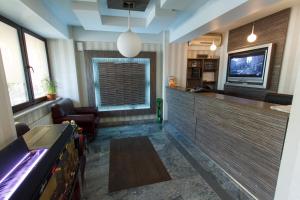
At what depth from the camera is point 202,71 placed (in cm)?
508

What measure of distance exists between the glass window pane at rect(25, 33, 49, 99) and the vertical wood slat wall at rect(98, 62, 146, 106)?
1.28 m

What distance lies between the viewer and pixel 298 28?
290 centimetres

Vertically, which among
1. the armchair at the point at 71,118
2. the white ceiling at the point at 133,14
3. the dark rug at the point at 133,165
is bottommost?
the dark rug at the point at 133,165

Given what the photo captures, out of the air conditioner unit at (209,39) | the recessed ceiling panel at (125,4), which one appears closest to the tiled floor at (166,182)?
the recessed ceiling panel at (125,4)

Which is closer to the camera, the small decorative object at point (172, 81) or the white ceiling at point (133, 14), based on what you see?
the white ceiling at point (133, 14)

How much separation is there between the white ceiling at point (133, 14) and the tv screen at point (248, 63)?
114 centimetres

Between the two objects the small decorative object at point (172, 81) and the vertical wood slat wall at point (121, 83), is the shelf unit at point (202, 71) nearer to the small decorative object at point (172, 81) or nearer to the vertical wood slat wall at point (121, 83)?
the small decorative object at point (172, 81)

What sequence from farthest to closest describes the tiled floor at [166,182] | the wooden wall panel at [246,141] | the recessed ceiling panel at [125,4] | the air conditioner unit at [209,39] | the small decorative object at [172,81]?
1. the air conditioner unit at [209,39]
2. the small decorative object at [172,81]
3. the recessed ceiling panel at [125,4]
4. the tiled floor at [166,182]
5. the wooden wall panel at [246,141]

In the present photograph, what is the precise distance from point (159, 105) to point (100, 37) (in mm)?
2539

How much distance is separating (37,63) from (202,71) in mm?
4754

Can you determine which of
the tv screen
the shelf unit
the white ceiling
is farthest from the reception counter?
the shelf unit

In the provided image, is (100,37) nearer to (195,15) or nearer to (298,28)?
(195,15)

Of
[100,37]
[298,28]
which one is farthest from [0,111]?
[298,28]

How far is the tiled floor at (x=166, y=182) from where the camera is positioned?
1780 mm
